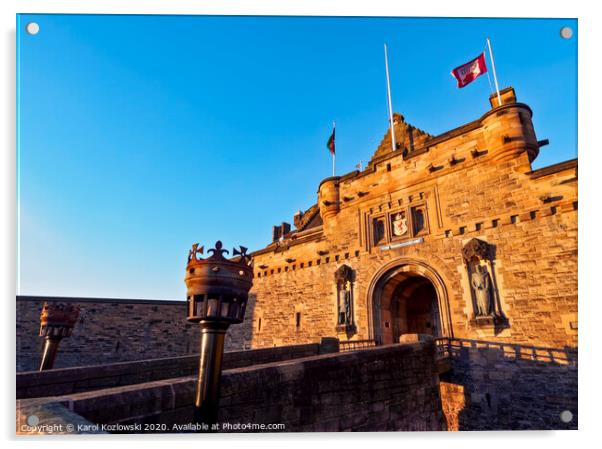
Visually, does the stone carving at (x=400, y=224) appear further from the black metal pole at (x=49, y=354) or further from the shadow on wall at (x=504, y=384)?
the black metal pole at (x=49, y=354)

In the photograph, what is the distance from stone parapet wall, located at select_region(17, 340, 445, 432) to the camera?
4012 millimetres

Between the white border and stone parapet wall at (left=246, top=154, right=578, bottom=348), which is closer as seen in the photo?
the white border

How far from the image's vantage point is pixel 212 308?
3260mm

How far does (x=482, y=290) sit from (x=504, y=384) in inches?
97.9

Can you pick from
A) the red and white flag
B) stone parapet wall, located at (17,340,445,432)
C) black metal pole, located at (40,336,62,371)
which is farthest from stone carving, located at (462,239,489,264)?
black metal pole, located at (40,336,62,371)

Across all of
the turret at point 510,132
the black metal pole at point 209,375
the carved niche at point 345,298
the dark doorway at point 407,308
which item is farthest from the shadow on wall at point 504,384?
the black metal pole at point 209,375

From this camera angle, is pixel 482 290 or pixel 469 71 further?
pixel 469 71

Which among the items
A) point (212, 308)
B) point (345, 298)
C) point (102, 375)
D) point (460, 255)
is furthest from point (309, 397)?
point (345, 298)

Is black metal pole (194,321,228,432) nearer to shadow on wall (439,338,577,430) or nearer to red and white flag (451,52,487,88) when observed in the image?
shadow on wall (439,338,577,430)

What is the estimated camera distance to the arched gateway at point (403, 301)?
1255 cm

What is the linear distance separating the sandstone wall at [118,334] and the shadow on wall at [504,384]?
10121 millimetres

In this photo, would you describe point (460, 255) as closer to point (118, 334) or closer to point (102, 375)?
point (102, 375)

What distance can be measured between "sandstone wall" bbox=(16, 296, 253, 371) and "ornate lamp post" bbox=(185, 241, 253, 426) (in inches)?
588
